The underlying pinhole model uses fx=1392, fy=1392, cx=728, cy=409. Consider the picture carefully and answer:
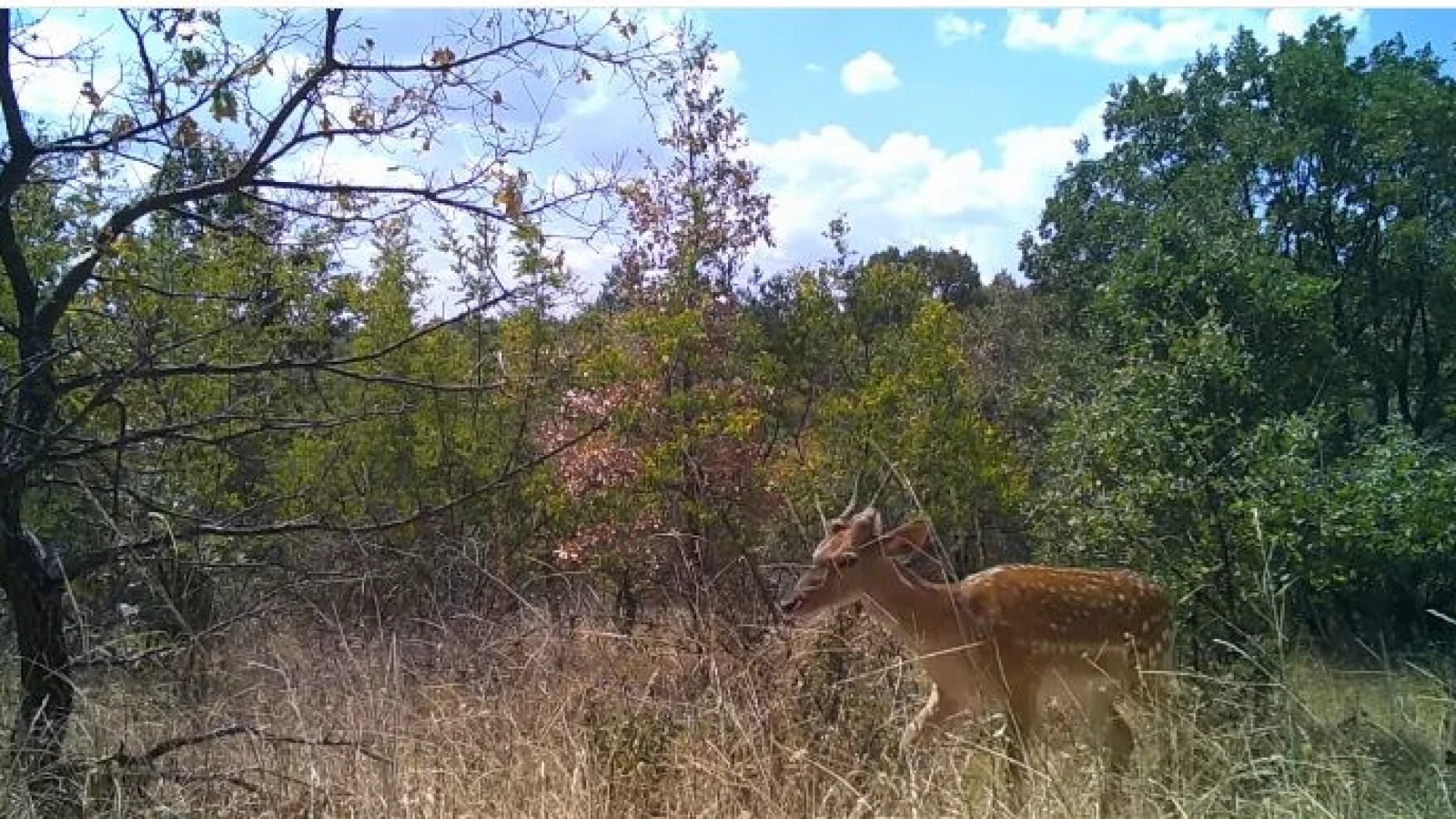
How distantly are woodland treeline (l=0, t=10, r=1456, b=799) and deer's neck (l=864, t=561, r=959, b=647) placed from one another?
0.58 feet

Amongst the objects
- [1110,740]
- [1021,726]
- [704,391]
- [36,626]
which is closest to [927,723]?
[1021,726]

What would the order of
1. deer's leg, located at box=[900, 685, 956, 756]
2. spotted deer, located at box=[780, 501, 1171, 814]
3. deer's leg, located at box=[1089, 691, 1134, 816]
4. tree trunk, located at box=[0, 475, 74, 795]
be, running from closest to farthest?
1. deer's leg, located at box=[1089, 691, 1134, 816]
2. tree trunk, located at box=[0, 475, 74, 795]
3. deer's leg, located at box=[900, 685, 956, 756]
4. spotted deer, located at box=[780, 501, 1171, 814]

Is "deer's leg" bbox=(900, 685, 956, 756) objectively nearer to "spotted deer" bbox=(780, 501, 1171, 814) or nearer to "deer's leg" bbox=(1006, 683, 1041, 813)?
"spotted deer" bbox=(780, 501, 1171, 814)

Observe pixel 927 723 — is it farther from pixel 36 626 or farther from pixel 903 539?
pixel 36 626

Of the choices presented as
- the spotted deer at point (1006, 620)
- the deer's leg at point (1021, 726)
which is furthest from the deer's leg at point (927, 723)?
the deer's leg at point (1021, 726)

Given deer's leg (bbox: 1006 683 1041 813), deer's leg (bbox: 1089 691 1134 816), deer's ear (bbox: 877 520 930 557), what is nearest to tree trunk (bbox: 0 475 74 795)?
deer's ear (bbox: 877 520 930 557)

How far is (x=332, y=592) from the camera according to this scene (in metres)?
6.77

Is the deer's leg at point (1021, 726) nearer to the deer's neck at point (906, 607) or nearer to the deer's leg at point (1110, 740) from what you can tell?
the deer's leg at point (1110, 740)

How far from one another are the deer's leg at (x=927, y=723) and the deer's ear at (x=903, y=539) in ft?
2.10

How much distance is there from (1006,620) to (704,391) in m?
5.73

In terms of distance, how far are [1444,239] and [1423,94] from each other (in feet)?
5.99

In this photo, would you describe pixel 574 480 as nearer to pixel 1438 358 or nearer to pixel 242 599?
pixel 242 599

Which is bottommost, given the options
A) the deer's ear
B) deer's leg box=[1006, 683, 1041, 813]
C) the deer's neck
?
deer's leg box=[1006, 683, 1041, 813]

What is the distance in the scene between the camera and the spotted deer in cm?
556
